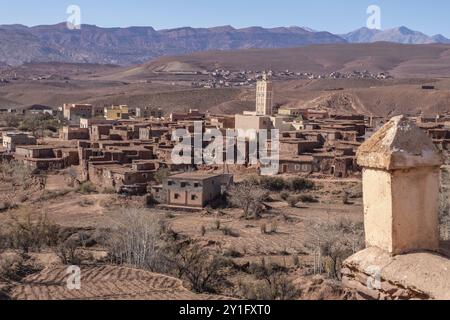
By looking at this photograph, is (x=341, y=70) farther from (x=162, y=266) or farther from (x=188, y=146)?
(x=162, y=266)

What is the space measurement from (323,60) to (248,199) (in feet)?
468

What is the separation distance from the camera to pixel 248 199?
2341 centimetres

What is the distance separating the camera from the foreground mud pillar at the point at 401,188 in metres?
3.95

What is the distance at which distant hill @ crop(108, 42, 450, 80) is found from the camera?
5714 inches

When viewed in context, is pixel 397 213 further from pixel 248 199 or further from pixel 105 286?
pixel 248 199

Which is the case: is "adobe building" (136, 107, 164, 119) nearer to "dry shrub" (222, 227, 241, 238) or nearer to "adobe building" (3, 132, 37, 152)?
"adobe building" (3, 132, 37, 152)

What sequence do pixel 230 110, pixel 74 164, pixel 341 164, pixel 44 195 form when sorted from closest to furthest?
pixel 44 195 → pixel 341 164 → pixel 74 164 → pixel 230 110

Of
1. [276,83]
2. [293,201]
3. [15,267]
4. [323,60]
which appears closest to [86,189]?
[293,201]

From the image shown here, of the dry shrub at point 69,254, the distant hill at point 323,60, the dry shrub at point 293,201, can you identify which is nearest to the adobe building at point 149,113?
the dry shrub at point 293,201

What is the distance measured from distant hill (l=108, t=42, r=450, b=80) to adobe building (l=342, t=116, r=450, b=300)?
132914mm

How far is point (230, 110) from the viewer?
226ft

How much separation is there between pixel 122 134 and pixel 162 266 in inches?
1042

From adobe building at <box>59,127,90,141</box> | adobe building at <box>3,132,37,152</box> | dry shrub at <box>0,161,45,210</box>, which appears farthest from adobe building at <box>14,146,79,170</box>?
adobe building at <box>59,127,90,141</box>
